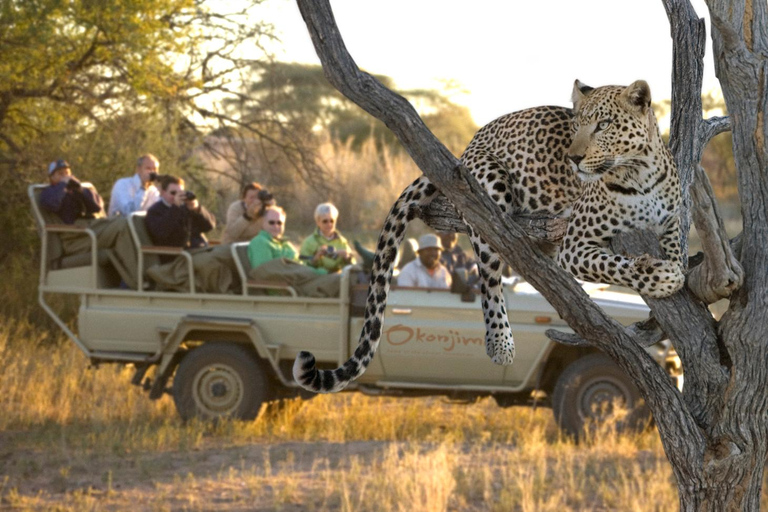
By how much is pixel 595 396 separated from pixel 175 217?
4.20 meters

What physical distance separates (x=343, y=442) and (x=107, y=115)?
6.89m

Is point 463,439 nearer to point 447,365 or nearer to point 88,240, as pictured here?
point 447,365

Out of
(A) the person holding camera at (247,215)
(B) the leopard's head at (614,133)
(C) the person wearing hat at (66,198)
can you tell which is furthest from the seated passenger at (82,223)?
(B) the leopard's head at (614,133)

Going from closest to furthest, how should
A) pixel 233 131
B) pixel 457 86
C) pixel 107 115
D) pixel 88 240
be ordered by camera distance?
pixel 88 240
pixel 107 115
pixel 233 131
pixel 457 86

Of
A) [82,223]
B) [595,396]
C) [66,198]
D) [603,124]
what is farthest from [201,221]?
[603,124]

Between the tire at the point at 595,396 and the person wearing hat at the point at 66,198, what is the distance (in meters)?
4.83

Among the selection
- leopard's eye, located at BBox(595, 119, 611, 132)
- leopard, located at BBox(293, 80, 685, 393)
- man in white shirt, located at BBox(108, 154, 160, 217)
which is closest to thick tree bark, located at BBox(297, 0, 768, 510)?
leopard, located at BBox(293, 80, 685, 393)

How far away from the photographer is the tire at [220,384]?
11.1 meters

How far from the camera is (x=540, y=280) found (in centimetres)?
346

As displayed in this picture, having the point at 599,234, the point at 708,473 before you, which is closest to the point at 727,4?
the point at 599,234

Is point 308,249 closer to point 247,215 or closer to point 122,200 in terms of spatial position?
point 247,215

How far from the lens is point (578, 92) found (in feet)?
12.4

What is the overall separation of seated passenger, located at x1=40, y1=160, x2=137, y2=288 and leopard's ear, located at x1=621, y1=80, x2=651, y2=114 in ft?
25.6

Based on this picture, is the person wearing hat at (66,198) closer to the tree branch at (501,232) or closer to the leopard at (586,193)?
the leopard at (586,193)
